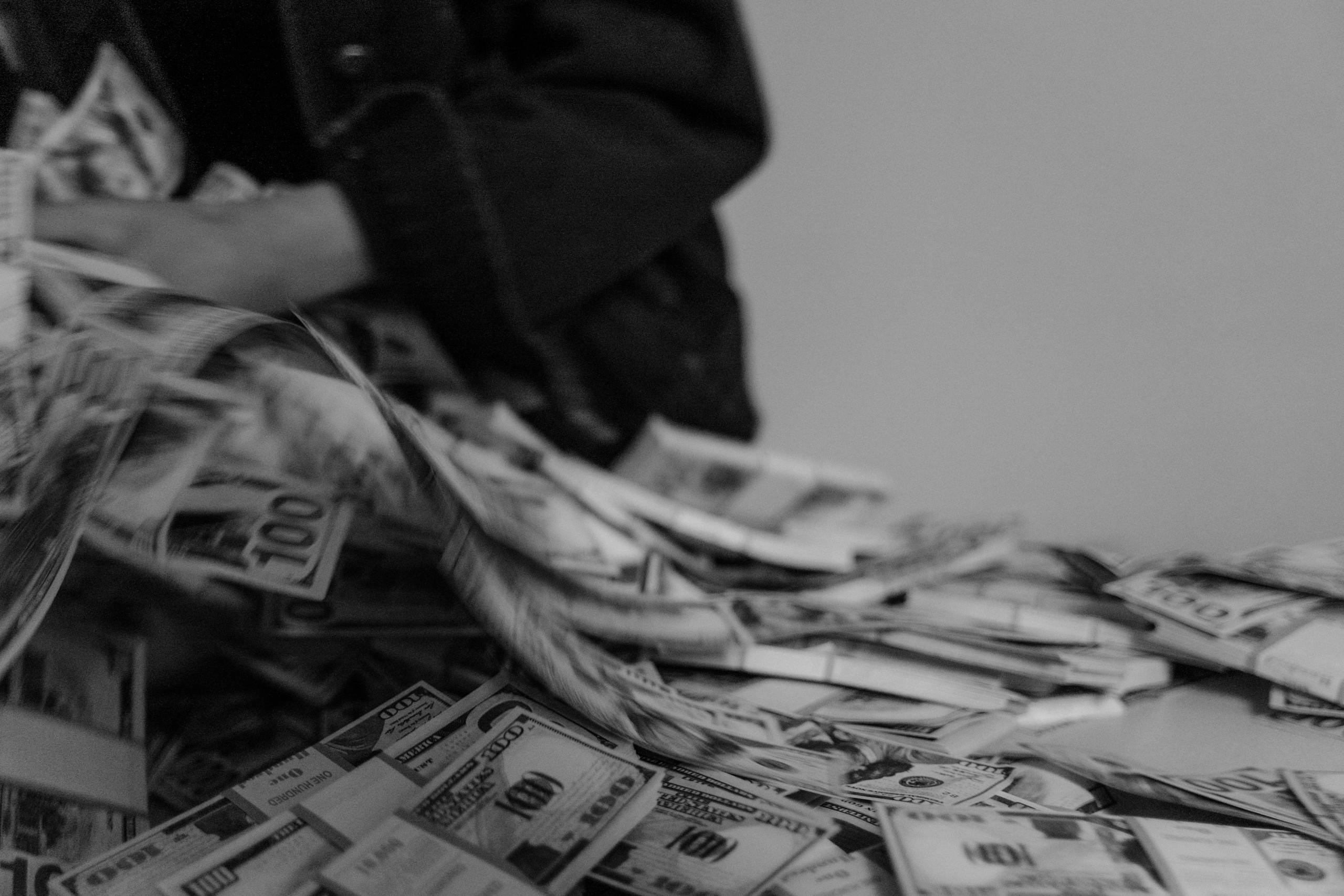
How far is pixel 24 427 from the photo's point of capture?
34 centimetres

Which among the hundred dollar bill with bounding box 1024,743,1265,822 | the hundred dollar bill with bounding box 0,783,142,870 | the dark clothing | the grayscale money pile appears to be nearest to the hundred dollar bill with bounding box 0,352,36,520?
the grayscale money pile

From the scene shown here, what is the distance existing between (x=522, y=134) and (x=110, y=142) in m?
0.22

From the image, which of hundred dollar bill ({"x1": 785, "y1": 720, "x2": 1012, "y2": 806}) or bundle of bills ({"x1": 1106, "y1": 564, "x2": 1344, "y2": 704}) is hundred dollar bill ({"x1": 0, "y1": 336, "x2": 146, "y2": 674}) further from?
bundle of bills ({"x1": 1106, "y1": 564, "x2": 1344, "y2": 704})

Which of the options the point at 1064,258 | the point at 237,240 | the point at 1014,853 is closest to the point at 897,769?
the point at 1014,853

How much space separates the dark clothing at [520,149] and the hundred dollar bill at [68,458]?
224 mm

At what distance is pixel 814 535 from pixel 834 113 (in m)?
0.48

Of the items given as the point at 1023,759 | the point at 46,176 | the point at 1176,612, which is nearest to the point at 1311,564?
the point at 1176,612

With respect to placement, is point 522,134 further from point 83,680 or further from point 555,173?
point 83,680

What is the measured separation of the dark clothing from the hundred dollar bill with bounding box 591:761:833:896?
350mm

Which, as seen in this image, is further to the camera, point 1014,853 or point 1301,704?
point 1301,704

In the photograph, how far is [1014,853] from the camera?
331 millimetres

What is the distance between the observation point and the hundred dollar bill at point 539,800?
12.2 inches

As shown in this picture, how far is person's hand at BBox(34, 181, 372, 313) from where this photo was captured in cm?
46

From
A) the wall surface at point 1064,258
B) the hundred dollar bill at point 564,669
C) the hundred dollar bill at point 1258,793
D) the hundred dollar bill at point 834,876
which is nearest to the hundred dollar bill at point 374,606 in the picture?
the hundred dollar bill at point 564,669
